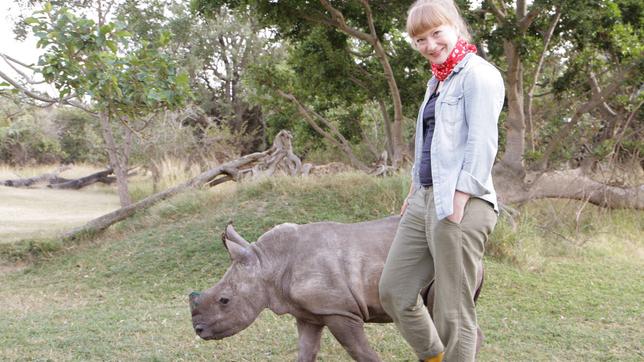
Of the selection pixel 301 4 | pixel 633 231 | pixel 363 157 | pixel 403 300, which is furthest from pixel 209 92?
pixel 403 300

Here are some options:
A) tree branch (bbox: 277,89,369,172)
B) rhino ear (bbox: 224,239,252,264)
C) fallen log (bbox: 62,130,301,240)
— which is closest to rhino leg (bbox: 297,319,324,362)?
rhino ear (bbox: 224,239,252,264)

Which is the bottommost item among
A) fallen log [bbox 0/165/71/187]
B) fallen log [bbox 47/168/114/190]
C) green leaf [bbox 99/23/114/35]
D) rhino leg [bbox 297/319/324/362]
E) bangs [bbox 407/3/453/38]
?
fallen log [bbox 47/168/114/190]

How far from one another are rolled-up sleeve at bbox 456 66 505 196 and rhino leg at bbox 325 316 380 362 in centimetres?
132

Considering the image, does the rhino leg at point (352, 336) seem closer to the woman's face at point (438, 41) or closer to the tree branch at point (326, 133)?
the woman's face at point (438, 41)

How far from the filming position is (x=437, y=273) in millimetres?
3285

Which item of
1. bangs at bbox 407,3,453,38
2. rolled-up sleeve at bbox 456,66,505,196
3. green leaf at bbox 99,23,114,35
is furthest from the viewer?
green leaf at bbox 99,23,114,35

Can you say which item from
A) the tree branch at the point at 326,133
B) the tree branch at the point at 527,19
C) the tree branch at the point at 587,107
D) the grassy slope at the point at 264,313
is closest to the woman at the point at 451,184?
the grassy slope at the point at 264,313

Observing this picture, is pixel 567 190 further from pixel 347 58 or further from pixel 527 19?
pixel 347 58

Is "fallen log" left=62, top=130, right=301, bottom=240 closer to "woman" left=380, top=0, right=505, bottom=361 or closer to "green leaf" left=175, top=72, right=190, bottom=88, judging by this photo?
"green leaf" left=175, top=72, right=190, bottom=88

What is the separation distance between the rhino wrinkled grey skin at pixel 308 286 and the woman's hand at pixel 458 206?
1.10 meters

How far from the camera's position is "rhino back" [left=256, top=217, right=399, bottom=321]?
4059 millimetres

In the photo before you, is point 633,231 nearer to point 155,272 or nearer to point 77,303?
point 155,272

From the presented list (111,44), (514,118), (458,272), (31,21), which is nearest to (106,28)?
(111,44)

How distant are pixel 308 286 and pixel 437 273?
103 cm
